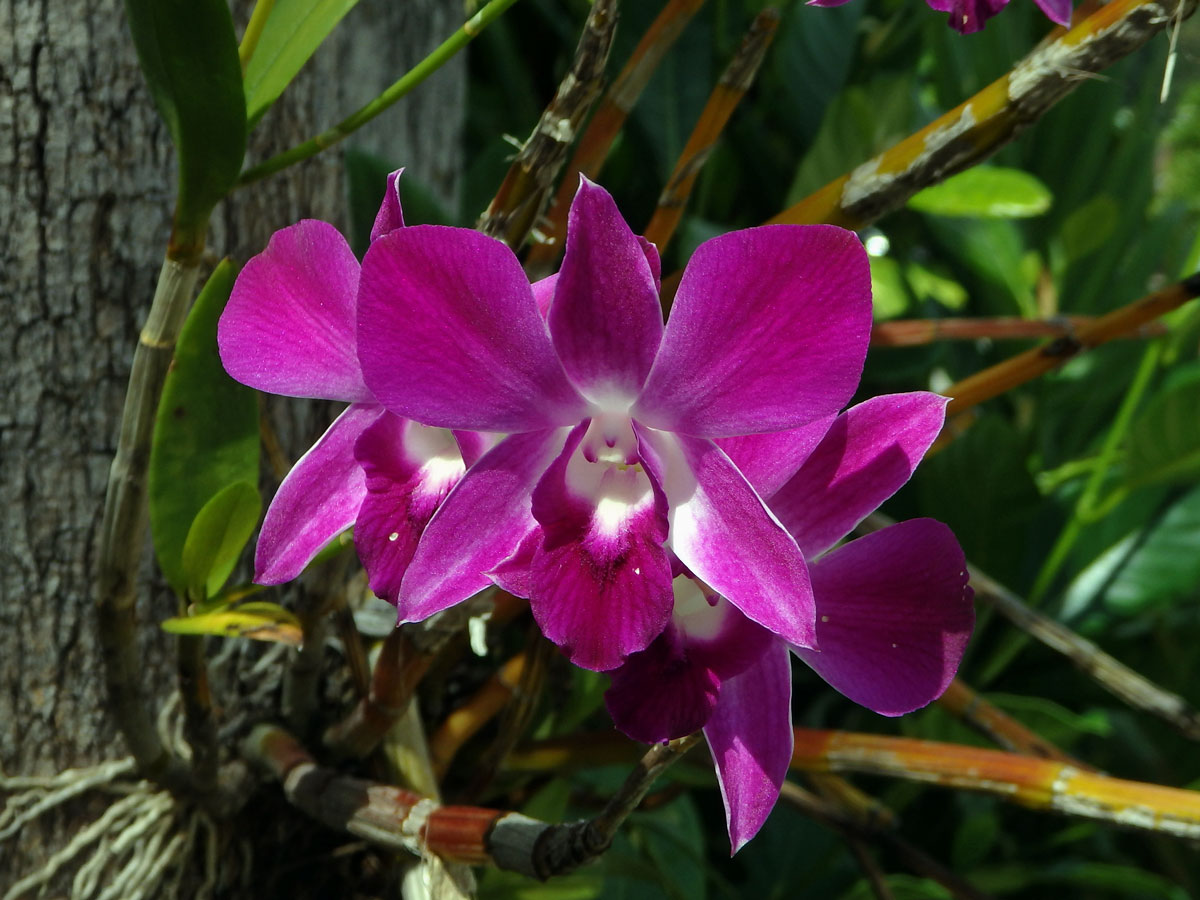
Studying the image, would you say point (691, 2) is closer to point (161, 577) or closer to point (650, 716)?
point (650, 716)

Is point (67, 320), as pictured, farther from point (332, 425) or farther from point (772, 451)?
point (772, 451)

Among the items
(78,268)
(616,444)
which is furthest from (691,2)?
(78,268)

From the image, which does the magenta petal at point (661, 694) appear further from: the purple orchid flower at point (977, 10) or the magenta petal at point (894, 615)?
the purple orchid flower at point (977, 10)

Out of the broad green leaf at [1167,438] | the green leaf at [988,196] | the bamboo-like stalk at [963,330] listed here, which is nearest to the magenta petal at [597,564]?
the bamboo-like stalk at [963,330]

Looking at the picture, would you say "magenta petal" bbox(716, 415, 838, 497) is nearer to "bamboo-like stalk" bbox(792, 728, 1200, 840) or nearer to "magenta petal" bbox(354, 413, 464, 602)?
"magenta petal" bbox(354, 413, 464, 602)

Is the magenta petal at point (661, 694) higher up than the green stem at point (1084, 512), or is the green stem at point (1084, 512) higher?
the magenta petal at point (661, 694)

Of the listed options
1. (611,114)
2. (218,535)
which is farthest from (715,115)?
(218,535)
